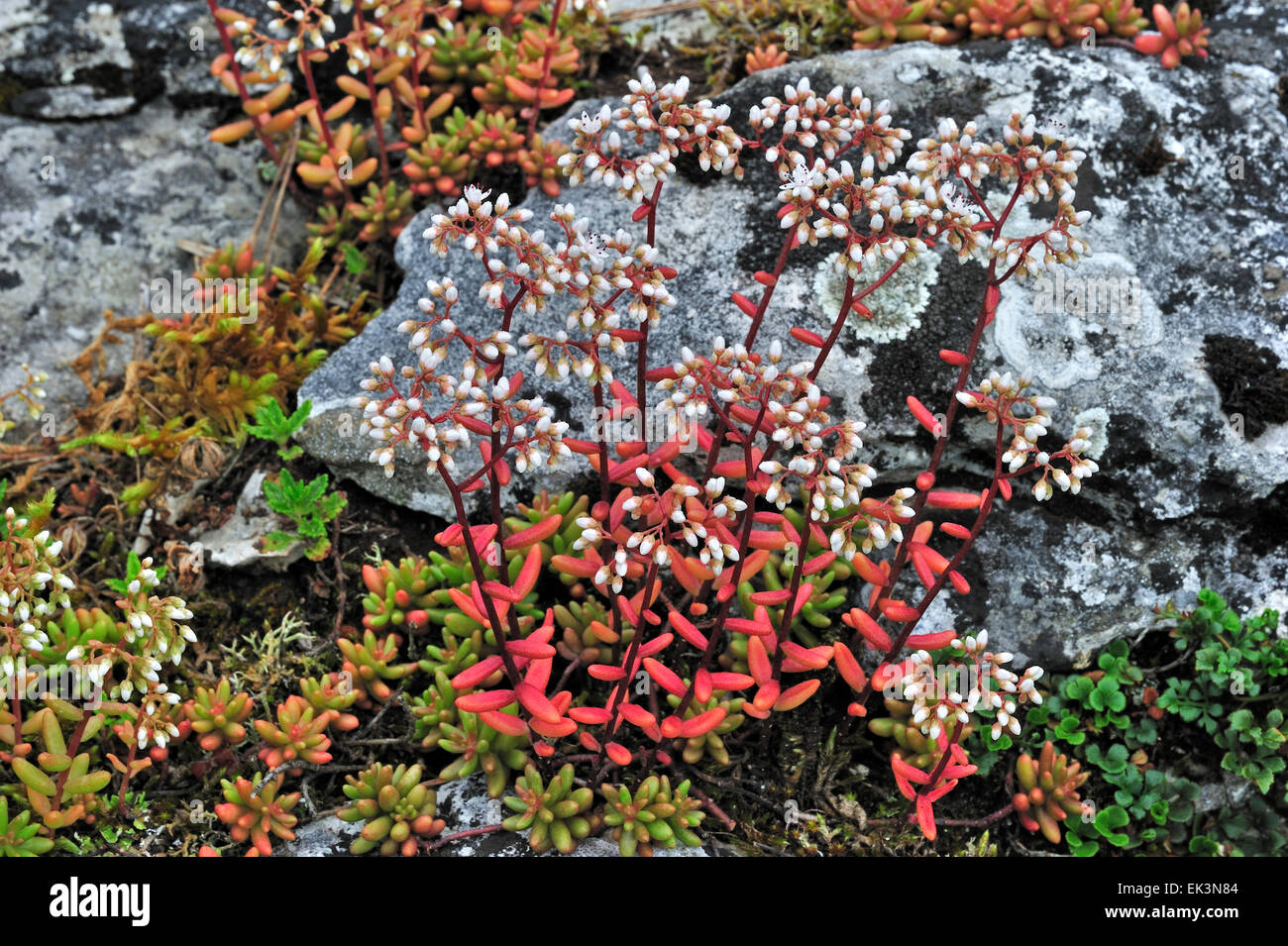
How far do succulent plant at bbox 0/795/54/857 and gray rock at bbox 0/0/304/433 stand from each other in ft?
8.15

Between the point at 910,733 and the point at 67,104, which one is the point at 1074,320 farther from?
the point at 67,104

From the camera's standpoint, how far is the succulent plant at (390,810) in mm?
3832

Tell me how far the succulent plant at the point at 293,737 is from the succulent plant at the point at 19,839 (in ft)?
2.51

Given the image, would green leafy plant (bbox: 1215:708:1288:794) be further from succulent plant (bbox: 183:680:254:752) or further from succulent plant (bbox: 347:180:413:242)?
succulent plant (bbox: 347:180:413:242)

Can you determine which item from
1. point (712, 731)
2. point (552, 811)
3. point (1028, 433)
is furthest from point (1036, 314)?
point (552, 811)

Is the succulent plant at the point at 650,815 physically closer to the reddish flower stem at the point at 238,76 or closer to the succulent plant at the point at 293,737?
the succulent plant at the point at 293,737

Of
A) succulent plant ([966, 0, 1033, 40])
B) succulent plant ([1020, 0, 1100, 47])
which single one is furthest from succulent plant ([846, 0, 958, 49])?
succulent plant ([1020, 0, 1100, 47])

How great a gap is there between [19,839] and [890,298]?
3.94 metres

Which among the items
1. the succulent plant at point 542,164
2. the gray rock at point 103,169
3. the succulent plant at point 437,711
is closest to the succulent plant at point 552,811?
the succulent plant at point 437,711

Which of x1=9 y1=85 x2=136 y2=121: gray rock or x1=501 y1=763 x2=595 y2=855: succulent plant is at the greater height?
x1=9 y1=85 x2=136 y2=121: gray rock

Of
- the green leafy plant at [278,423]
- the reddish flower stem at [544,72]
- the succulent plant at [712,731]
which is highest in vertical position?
the reddish flower stem at [544,72]

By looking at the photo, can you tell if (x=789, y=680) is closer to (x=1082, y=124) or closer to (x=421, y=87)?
(x=1082, y=124)

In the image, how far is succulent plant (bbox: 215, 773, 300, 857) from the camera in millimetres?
3842
